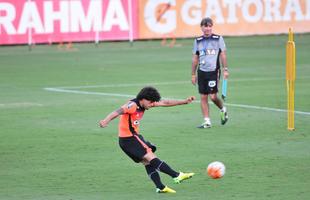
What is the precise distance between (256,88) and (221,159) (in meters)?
11.8

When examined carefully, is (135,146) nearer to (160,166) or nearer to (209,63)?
(160,166)

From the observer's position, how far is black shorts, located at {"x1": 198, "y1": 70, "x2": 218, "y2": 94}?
19.9 m

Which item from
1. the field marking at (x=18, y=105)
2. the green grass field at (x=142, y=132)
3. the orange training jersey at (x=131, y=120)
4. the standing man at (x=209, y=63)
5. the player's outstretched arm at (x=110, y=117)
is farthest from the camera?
the field marking at (x=18, y=105)

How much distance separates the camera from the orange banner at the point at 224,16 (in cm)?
4497

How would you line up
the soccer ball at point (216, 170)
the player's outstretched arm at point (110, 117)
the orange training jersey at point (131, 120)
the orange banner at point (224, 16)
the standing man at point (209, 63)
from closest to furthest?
the player's outstretched arm at point (110, 117), the orange training jersey at point (131, 120), the soccer ball at point (216, 170), the standing man at point (209, 63), the orange banner at point (224, 16)

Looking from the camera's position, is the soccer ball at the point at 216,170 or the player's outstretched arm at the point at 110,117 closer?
the player's outstretched arm at the point at 110,117

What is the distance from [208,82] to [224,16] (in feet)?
88.3

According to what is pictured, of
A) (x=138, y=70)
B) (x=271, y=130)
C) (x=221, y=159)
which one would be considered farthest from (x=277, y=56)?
(x=221, y=159)

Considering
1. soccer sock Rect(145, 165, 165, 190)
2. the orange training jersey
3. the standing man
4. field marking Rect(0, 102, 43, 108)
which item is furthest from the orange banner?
soccer sock Rect(145, 165, 165, 190)

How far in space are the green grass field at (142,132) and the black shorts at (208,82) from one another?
79cm

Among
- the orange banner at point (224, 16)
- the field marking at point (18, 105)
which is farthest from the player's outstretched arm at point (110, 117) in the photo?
the orange banner at point (224, 16)

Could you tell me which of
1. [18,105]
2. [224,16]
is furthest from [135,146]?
[224,16]

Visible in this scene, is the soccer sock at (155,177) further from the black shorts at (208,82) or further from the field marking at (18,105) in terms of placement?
the field marking at (18,105)

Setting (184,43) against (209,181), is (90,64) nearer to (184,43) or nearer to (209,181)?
(184,43)
